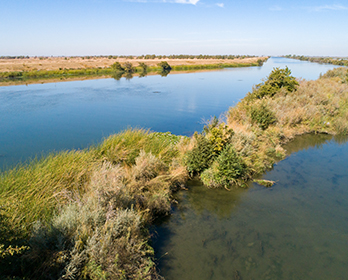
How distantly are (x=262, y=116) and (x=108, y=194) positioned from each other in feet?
35.4

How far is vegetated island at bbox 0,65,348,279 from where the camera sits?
4.09m

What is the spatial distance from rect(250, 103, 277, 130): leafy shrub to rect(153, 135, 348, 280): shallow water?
4140 millimetres

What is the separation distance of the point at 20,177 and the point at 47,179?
69 centimetres

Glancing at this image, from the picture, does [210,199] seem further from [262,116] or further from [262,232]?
[262,116]

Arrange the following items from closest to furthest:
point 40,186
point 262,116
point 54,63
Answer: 1. point 40,186
2. point 262,116
3. point 54,63

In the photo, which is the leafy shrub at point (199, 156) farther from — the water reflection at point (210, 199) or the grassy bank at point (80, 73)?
the grassy bank at point (80, 73)

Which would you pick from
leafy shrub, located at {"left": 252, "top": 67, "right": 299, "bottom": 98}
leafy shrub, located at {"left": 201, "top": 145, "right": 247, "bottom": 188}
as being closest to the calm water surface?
leafy shrub, located at {"left": 252, "top": 67, "right": 299, "bottom": 98}

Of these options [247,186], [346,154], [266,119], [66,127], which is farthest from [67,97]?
[346,154]

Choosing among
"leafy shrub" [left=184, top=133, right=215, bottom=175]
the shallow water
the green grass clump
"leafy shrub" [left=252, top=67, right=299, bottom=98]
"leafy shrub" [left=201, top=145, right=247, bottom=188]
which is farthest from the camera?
"leafy shrub" [left=252, top=67, right=299, bottom=98]

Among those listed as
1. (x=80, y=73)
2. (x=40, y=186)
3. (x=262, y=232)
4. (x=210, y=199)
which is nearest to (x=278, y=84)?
(x=210, y=199)

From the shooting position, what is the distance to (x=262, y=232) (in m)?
6.52

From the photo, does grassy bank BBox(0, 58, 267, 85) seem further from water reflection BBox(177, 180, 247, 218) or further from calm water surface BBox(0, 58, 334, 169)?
water reflection BBox(177, 180, 247, 218)

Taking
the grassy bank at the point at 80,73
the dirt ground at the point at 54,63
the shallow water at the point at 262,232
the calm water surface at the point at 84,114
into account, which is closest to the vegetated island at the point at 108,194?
the shallow water at the point at 262,232

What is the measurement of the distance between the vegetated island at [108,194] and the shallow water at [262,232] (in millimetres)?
629
